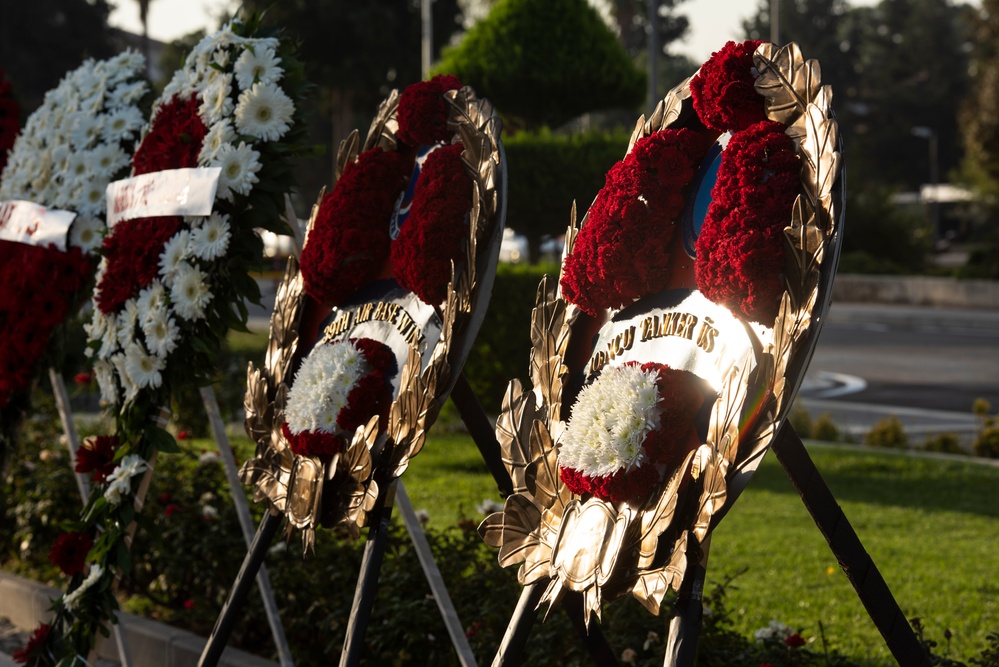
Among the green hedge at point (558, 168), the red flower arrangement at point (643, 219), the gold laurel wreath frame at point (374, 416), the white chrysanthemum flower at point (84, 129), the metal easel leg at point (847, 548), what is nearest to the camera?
the metal easel leg at point (847, 548)

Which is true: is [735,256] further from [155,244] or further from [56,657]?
[56,657]

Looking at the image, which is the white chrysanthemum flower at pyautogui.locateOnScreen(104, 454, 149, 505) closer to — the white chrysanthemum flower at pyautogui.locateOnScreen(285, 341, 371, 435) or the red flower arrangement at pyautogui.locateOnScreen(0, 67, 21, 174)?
the white chrysanthemum flower at pyautogui.locateOnScreen(285, 341, 371, 435)

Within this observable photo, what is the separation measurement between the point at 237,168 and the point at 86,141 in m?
1.21

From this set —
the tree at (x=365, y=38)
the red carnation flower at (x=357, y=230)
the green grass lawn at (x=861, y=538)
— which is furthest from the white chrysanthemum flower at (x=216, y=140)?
the tree at (x=365, y=38)

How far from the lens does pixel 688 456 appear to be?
2242 mm

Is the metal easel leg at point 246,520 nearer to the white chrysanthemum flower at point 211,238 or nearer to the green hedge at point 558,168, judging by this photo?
the white chrysanthemum flower at point 211,238

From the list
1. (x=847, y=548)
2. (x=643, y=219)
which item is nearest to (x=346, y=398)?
(x=643, y=219)

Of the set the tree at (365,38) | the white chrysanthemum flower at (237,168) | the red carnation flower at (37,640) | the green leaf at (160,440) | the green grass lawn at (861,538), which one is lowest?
the green grass lawn at (861,538)

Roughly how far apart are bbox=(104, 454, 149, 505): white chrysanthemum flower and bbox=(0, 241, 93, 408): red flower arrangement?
3.14 ft

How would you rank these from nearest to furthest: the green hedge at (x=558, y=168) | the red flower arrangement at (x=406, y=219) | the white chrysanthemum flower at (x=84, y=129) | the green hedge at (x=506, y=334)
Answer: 1. the red flower arrangement at (x=406, y=219)
2. the white chrysanthemum flower at (x=84, y=129)
3. the green hedge at (x=558, y=168)
4. the green hedge at (x=506, y=334)

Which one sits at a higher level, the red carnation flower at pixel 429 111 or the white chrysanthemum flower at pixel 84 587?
the red carnation flower at pixel 429 111

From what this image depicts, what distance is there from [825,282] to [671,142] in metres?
0.52

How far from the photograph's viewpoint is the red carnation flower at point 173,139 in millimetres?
3828

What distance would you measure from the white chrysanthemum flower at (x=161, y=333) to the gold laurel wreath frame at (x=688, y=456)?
145 cm
